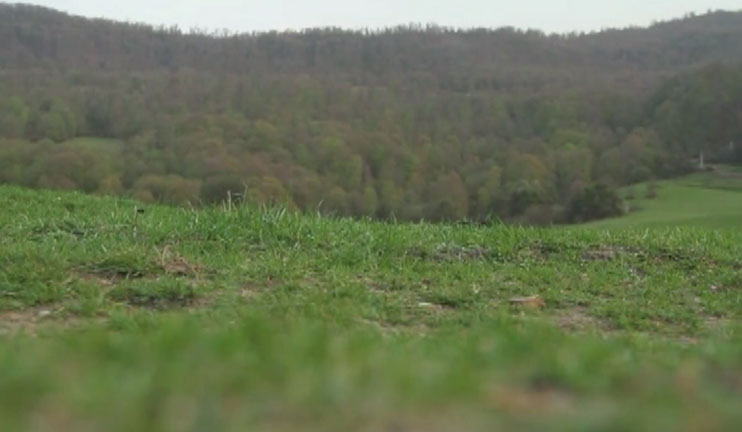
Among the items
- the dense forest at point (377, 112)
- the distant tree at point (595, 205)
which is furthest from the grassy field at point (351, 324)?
the distant tree at point (595, 205)

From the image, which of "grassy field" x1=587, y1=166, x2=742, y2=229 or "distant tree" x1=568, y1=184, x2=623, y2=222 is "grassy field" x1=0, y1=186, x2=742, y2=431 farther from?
"distant tree" x1=568, y1=184, x2=623, y2=222

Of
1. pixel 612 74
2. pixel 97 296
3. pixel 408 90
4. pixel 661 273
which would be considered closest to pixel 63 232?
pixel 97 296

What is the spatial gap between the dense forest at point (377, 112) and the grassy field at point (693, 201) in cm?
279

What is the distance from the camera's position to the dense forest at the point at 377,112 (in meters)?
48.2

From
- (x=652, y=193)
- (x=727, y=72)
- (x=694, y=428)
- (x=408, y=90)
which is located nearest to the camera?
(x=694, y=428)

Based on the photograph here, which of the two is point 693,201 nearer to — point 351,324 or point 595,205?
point 595,205

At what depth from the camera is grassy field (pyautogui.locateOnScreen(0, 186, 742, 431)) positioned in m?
1.84

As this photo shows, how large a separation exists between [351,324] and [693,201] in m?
50.3

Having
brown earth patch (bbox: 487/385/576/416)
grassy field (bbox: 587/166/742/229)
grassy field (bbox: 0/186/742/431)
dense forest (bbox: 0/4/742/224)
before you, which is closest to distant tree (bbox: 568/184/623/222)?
dense forest (bbox: 0/4/742/224)

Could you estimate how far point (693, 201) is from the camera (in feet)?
168

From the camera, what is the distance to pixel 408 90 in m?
101

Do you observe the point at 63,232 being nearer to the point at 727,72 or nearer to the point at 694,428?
the point at 694,428

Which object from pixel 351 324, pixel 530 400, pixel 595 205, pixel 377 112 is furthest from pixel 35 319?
pixel 377 112

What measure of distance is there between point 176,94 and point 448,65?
39.2m
